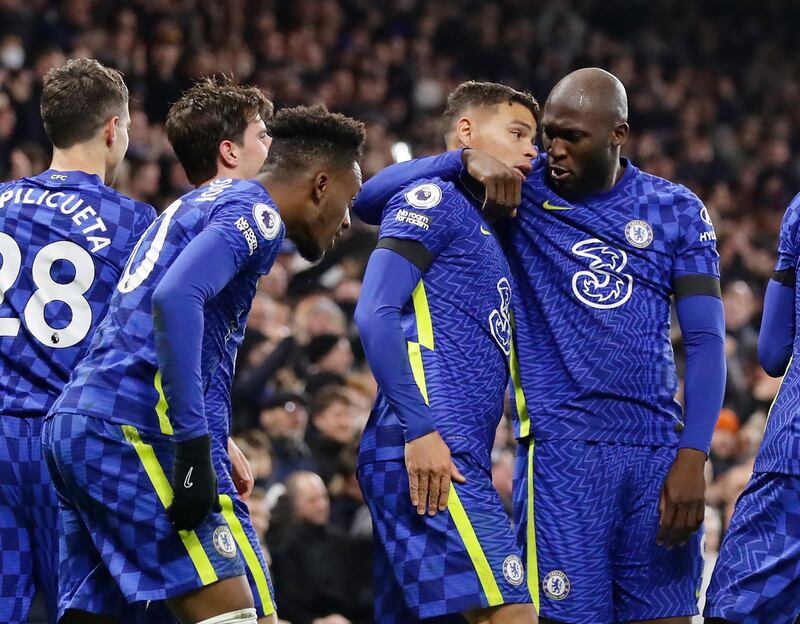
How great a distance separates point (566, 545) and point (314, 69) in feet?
37.1

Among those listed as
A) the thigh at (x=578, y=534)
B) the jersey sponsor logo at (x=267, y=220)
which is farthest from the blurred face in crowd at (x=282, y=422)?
the jersey sponsor logo at (x=267, y=220)

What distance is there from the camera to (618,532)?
4242 millimetres

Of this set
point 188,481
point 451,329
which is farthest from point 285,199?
point 188,481

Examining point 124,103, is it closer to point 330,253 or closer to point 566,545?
point 566,545

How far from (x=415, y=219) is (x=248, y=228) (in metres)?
0.68

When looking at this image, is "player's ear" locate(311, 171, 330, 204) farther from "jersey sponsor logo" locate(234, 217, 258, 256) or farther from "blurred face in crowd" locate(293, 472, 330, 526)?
"blurred face in crowd" locate(293, 472, 330, 526)

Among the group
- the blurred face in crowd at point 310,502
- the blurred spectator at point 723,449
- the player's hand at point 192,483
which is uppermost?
the player's hand at point 192,483

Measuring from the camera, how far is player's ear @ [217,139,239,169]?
4.34 m

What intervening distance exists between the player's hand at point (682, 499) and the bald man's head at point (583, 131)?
3.23ft

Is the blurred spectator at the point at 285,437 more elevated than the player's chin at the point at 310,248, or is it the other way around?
the player's chin at the point at 310,248

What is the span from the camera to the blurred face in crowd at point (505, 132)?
444 centimetres

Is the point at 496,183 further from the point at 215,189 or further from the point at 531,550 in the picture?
the point at 531,550

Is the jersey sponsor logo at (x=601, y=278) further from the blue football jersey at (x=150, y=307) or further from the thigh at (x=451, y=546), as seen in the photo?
the blue football jersey at (x=150, y=307)

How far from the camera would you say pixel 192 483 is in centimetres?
334
